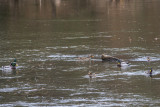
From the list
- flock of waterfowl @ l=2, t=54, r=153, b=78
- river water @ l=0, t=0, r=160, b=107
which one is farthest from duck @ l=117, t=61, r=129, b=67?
river water @ l=0, t=0, r=160, b=107

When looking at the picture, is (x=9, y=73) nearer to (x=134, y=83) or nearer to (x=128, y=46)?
(x=134, y=83)

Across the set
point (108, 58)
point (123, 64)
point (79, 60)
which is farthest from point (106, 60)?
point (123, 64)

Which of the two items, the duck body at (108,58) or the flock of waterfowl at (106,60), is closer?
the flock of waterfowl at (106,60)

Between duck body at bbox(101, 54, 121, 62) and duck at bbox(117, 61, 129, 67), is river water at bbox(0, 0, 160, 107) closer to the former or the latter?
duck at bbox(117, 61, 129, 67)

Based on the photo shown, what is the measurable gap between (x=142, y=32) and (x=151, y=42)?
28.8 ft

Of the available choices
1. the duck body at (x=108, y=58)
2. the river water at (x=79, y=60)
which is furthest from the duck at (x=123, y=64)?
the duck body at (x=108, y=58)

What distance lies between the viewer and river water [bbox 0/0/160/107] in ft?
107

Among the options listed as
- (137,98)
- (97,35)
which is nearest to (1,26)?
(97,35)

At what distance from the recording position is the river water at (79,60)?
32.5 metres

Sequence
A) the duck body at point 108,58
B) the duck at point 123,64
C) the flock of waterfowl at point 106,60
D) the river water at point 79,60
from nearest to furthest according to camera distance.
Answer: the river water at point 79,60 < the flock of waterfowl at point 106,60 < the duck at point 123,64 < the duck body at point 108,58

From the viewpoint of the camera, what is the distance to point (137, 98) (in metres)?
31.9

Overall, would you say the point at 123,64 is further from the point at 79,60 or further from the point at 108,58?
the point at 79,60

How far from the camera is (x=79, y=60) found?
150 feet

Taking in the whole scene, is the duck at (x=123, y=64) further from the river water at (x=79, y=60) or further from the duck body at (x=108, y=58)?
the duck body at (x=108, y=58)
